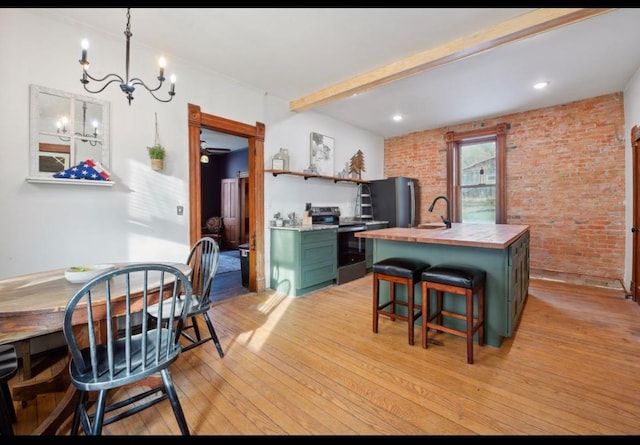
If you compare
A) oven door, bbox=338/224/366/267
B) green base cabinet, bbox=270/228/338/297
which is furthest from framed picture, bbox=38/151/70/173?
oven door, bbox=338/224/366/267

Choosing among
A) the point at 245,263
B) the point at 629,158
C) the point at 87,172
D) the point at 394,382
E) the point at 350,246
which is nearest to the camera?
the point at 394,382

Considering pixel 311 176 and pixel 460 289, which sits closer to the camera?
pixel 460 289

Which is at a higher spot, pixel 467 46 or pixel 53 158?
pixel 467 46

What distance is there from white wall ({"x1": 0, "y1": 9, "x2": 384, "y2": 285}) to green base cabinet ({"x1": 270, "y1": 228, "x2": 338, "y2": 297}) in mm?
1282

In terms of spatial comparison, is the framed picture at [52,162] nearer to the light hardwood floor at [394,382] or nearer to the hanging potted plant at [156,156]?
the hanging potted plant at [156,156]

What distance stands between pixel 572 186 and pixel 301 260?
4.40m

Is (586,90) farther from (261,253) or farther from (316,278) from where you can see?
(261,253)

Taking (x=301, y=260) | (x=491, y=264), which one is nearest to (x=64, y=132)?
(x=301, y=260)

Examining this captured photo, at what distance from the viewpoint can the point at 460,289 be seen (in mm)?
2199

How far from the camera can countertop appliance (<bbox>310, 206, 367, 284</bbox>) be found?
451cm

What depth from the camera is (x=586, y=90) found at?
4.00 metres

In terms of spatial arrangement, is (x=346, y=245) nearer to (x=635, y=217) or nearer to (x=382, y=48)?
(x=382, y=48)

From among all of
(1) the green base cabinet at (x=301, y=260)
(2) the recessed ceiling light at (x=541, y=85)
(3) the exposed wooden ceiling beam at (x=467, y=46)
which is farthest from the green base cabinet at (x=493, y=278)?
(2) the recessed ceiling light at (x=541, y=85)

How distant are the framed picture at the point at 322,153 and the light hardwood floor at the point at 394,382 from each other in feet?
8.98
